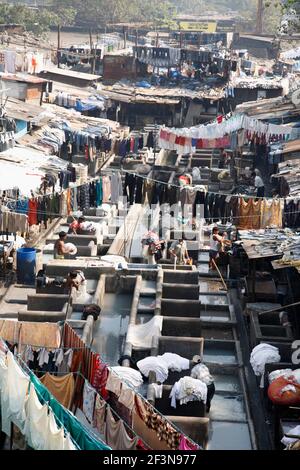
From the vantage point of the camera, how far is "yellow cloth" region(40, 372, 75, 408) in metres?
13.7

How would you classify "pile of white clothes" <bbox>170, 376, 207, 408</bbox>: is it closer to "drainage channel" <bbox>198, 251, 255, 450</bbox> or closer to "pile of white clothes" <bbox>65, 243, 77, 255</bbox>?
"drainage channel" <bbox>198, 251, 255, 450</bbox>

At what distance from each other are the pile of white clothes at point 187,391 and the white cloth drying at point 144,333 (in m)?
2.35

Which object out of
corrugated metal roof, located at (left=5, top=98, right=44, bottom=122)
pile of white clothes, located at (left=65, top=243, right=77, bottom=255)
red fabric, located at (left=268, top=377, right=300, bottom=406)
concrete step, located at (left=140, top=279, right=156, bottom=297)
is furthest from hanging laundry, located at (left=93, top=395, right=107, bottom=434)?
corrugated metal roof, located at (left=5, top=98, right=44, bottom=122)

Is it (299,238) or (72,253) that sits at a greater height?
(299,238)

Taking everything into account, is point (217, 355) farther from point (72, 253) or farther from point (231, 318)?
point (72, 253)

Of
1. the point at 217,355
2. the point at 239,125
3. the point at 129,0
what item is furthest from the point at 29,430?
the point at 129,0

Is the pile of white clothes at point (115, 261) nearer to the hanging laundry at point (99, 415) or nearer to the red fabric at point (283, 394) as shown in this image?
the red fabric at point (283, 394)

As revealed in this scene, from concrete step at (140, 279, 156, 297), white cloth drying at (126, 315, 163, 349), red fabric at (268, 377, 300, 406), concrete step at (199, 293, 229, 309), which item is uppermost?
red fabric at (268, 377, 300, 406)

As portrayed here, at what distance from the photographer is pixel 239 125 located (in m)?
30.9

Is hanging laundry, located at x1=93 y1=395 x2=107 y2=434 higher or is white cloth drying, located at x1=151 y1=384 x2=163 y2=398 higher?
hanging laundry, located at x1=93 y1=395 x2=107 y2=434

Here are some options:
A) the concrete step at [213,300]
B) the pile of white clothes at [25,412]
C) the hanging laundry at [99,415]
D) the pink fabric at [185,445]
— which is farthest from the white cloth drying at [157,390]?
the concrete step at [213,300]

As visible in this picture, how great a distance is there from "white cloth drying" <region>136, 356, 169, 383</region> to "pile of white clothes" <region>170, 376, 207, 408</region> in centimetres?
86

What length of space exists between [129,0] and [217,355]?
62703 millimetres

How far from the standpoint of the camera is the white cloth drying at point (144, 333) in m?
17.0
